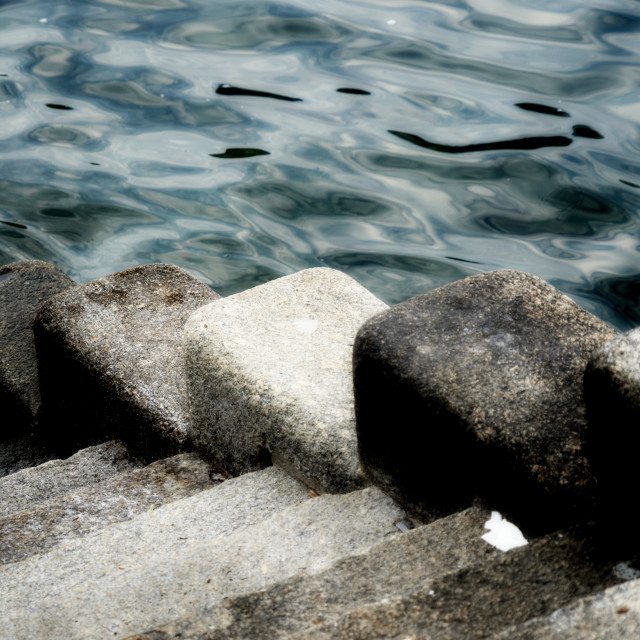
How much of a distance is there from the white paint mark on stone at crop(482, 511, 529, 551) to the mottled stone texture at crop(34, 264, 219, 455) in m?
1.30

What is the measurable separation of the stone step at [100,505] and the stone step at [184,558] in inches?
7.2

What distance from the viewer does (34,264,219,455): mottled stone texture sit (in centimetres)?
300

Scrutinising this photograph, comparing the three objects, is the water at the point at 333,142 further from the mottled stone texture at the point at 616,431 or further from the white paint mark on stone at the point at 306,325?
the mottled stone texture at the point at 616,431

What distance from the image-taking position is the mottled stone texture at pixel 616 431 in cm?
149

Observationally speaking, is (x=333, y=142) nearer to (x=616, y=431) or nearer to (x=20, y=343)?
(x=20, y=343)

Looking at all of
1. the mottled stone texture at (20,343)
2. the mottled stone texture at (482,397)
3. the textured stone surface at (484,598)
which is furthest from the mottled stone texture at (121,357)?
the textured stone surface at (484,598)

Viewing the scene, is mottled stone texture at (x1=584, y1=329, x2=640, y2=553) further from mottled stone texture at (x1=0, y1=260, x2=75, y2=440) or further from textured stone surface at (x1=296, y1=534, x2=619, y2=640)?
mottled stone texture at (x1=0, y1=260, x2=75, y2=440)

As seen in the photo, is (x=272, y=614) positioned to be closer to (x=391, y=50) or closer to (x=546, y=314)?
(x=546, y=314)

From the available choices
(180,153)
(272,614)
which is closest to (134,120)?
(180,153)

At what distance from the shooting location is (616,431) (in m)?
1.55

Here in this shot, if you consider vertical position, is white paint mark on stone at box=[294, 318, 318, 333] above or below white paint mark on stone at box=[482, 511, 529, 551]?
below

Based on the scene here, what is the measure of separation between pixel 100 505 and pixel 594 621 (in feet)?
5.67

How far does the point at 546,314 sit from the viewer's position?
2.11 meters

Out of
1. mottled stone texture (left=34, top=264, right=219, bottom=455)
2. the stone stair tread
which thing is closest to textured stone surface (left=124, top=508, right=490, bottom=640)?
mottled stone texture (left=34, top=264, right=219, bottom=455)
